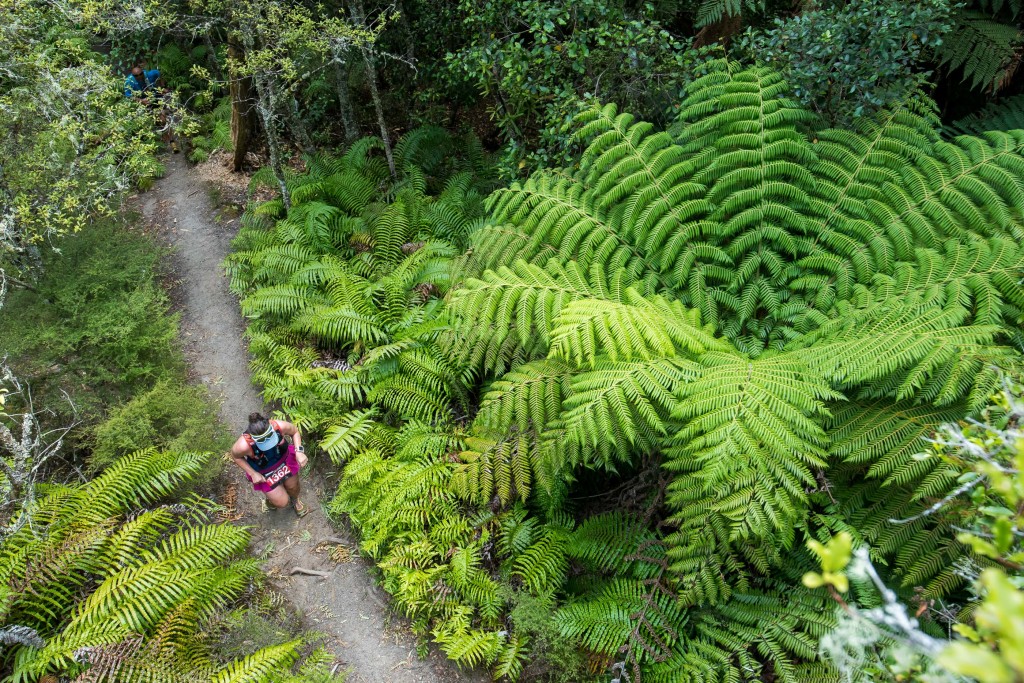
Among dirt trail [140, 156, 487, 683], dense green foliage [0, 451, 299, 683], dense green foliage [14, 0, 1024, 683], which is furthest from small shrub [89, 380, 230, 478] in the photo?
dirt trail [140, 156, 487, 683]

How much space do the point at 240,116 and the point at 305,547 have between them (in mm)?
7687

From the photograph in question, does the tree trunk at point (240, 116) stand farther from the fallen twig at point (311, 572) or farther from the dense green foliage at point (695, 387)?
the fallen twig at point (311, 572)

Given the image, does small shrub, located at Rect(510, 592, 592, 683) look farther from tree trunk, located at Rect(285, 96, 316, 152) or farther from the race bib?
tree trunk, located at Rect(285, 96, 316, 152)

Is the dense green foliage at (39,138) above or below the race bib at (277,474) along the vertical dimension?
above

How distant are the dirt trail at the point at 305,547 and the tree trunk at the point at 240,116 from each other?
281cm

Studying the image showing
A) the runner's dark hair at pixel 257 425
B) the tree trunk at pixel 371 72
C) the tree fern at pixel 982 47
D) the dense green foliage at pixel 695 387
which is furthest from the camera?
the tree trunk at pixel 371 72

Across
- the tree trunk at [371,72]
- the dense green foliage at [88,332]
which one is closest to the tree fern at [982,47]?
the tree trunk at [371,72]

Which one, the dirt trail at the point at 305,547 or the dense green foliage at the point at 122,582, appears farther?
the dirt trail at the point at 305,547

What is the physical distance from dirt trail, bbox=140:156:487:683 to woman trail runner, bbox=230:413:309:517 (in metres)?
0.30

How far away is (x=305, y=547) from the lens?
19.2 feet

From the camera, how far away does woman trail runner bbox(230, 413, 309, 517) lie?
536cm

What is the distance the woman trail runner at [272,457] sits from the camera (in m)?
5.36

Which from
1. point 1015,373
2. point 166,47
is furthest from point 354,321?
point 166,47

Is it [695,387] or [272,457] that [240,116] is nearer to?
[272,457]
